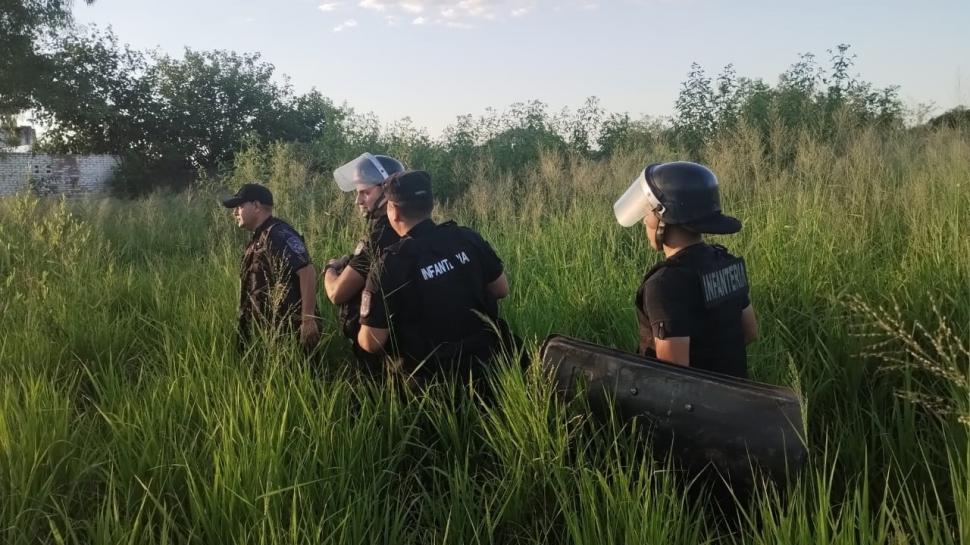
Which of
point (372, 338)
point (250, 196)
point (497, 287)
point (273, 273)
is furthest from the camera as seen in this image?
point (250, 196)

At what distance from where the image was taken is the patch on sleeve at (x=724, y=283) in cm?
211

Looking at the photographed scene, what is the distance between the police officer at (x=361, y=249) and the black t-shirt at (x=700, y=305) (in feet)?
4.33

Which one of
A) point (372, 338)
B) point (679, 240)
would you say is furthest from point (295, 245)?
point (679, 240)

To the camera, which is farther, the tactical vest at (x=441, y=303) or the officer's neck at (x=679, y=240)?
the tactical vest at (x=441, y=303)

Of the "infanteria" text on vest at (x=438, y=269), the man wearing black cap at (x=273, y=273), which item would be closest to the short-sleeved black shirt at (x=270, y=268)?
the man wearing black cap at (x=273, y=273)

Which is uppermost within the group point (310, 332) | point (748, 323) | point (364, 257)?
point (364, 257)

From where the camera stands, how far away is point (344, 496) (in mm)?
2074

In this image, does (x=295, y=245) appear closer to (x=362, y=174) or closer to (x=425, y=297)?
(x=362, y=174)

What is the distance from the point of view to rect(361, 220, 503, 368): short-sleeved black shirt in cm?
278

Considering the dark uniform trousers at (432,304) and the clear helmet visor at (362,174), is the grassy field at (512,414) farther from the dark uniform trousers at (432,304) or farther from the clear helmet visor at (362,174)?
the clear helmet visor at (362,174)

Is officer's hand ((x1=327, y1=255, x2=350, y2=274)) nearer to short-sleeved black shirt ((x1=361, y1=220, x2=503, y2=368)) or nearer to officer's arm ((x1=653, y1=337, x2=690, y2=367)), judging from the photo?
short-sleeved black shirt ((x1=361, y1=220, x2=503, y2=368))

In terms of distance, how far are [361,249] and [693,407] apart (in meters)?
1.81

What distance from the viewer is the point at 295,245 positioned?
3.85 m

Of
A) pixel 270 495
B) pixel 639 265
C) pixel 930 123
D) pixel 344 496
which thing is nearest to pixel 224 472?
pixel 270 495
